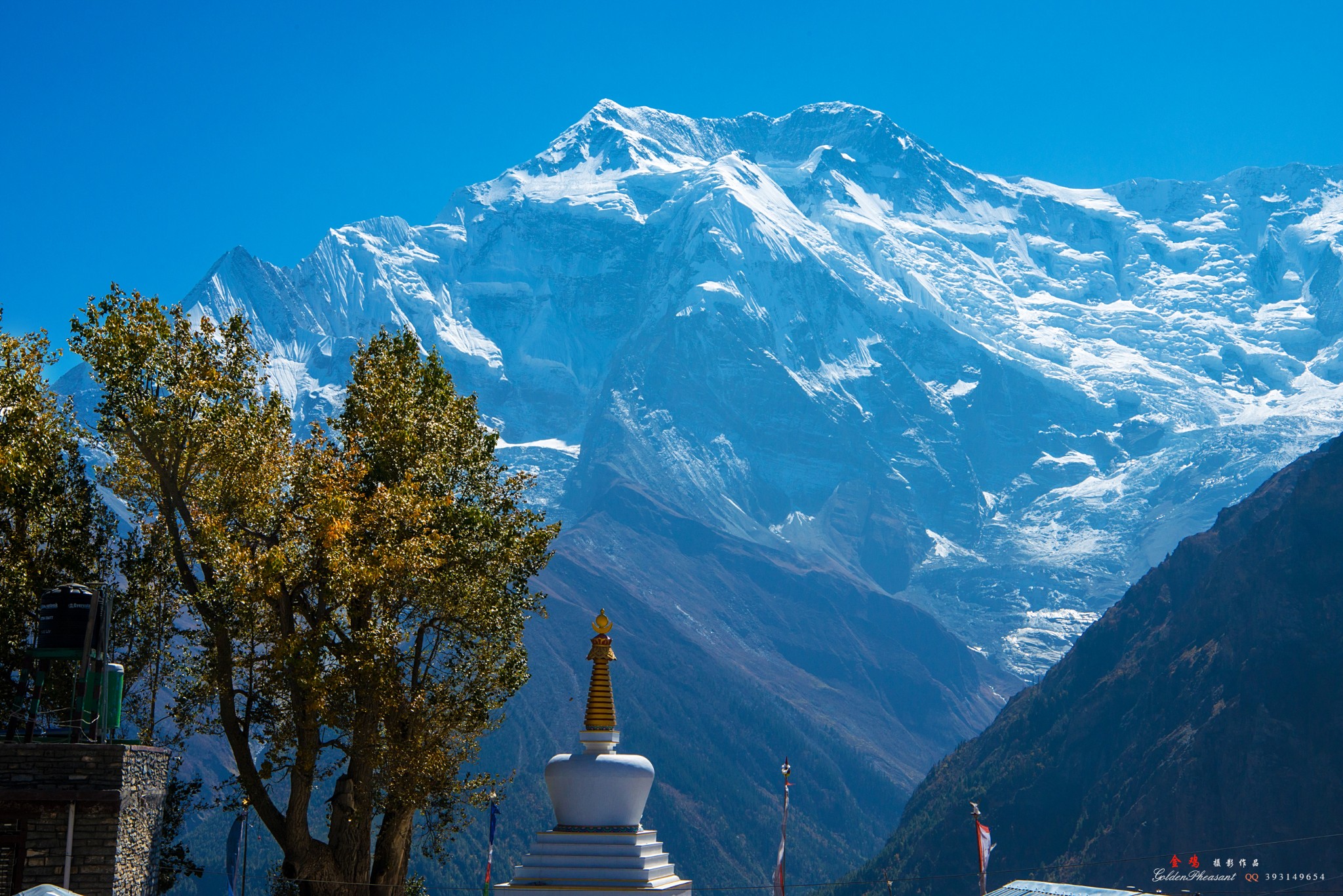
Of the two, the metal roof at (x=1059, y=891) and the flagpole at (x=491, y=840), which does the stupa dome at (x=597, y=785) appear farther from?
the metal roof at (x=1059, y=891)

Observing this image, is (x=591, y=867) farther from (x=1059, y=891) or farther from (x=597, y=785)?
(x=1059, y=891)

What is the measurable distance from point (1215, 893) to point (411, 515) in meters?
142

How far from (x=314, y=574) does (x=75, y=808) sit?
24.5 ft

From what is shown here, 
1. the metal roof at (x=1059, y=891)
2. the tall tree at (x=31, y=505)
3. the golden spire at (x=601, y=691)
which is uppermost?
the tall tree at (x=31, y=505)

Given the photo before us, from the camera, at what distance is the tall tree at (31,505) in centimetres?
3738

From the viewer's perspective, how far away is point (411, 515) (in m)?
36.4

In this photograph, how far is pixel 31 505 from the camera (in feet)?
128

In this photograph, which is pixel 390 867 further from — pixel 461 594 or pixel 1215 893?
pixel 1215 893

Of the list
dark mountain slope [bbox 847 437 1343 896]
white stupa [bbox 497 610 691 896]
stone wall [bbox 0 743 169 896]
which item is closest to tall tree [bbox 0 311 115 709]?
stone wall [bbox 0 743 169 896]

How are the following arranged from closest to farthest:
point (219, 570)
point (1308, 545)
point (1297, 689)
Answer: point (219, 570) → point (1297, 689) → point (1308, 545)

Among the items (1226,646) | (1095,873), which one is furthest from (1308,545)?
(1095,873)

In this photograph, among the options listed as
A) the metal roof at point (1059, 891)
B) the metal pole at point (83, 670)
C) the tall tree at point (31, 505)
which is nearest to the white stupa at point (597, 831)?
the metal roof at point (1059, 891)

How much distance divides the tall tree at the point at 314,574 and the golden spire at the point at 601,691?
3010 mm

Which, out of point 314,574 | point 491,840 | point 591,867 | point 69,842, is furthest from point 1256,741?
point 69,842
